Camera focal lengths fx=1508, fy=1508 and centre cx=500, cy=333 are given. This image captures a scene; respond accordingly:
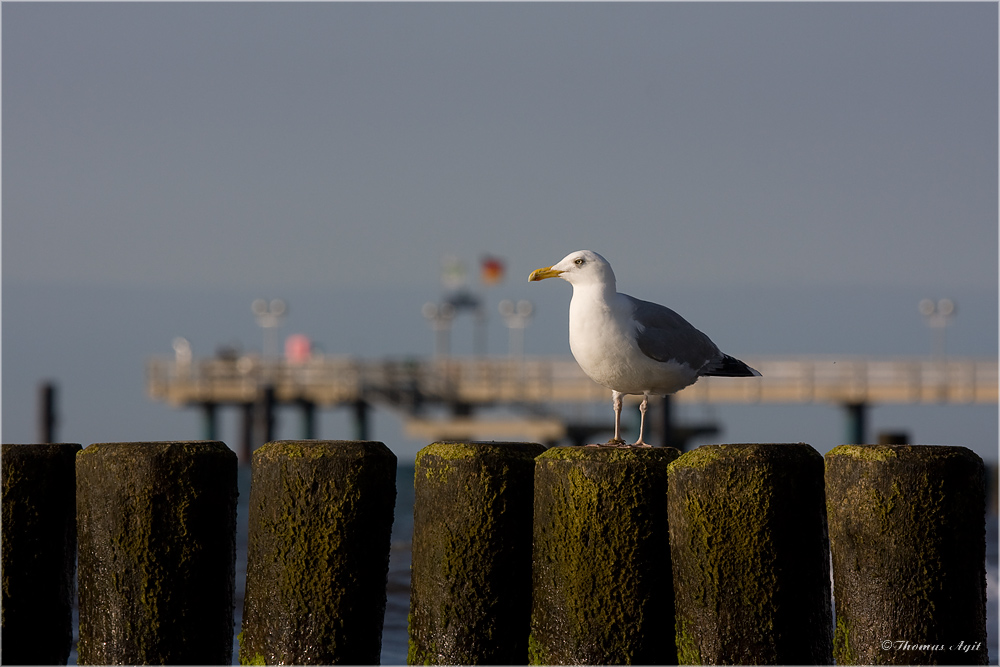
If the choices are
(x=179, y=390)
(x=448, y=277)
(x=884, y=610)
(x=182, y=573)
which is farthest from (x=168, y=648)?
(x=448, y=277)

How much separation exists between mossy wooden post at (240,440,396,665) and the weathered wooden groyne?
0.03 ft

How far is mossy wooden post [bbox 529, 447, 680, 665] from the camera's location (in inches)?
261

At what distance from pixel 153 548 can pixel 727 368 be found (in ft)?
11.0

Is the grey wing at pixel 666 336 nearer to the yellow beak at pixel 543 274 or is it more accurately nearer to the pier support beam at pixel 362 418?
the yellow beak at pixel 543 274

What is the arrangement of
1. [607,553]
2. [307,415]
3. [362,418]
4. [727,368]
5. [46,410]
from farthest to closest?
1. [307,415]
2. [362,418]
3. [46,410]
4. [727,368]
5. [607,553]

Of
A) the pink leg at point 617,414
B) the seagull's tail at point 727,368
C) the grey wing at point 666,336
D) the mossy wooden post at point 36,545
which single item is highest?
the grey wing at point 666,336

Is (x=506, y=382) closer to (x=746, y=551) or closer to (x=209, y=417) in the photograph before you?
(x=209, y=417)

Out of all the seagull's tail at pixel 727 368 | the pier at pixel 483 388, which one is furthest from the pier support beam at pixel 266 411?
the seagull's tail at pixel 727 368

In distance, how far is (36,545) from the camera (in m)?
7.50

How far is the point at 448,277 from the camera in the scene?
185ft

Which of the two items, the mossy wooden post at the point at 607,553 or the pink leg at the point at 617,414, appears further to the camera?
the pink leg at the point at 617,414

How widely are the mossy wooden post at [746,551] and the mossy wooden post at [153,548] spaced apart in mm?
2176

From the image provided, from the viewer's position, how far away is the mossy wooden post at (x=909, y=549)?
6.52m

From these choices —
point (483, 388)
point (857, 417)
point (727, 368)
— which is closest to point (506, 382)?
point (483, 388)
